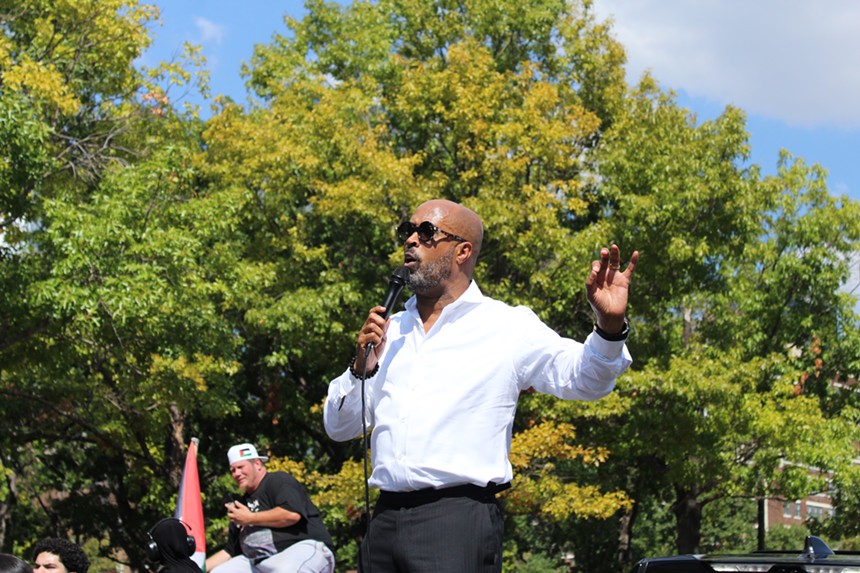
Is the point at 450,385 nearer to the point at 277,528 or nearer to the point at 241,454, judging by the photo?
the point at 277,528

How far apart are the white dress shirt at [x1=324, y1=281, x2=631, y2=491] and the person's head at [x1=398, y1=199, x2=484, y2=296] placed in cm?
9

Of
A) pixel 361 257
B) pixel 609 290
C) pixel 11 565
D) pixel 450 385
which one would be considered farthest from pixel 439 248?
pixel 361 257

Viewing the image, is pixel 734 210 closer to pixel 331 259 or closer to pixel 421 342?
pixel 331 259

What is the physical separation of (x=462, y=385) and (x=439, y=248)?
507 mm

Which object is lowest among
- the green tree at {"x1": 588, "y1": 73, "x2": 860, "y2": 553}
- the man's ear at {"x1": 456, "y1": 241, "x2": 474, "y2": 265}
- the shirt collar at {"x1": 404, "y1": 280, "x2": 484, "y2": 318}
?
the shirt collar at {"x1": 404, "y1": 280, "x2": 484, "y2": 318}

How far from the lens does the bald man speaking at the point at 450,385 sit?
3.71 metres

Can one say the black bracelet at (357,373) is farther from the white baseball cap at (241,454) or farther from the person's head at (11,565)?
the white baseball cap at (241,454)

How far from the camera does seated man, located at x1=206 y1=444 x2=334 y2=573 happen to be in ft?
22.5

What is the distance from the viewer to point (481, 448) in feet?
12.7

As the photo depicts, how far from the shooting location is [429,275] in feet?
13.5

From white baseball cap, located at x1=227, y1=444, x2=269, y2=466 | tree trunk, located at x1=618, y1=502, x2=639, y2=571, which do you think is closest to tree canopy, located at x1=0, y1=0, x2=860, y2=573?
tree trunk, located at x1=618, y1=502, x2=639, y2=571

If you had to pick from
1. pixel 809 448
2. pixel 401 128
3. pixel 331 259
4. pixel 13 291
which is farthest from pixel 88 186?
pixel 809 448

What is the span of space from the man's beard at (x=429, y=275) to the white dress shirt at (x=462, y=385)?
0.10 metres

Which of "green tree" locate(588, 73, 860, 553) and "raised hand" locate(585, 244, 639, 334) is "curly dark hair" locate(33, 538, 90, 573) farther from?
"green tree" locate(588, 73, 860, 553)
